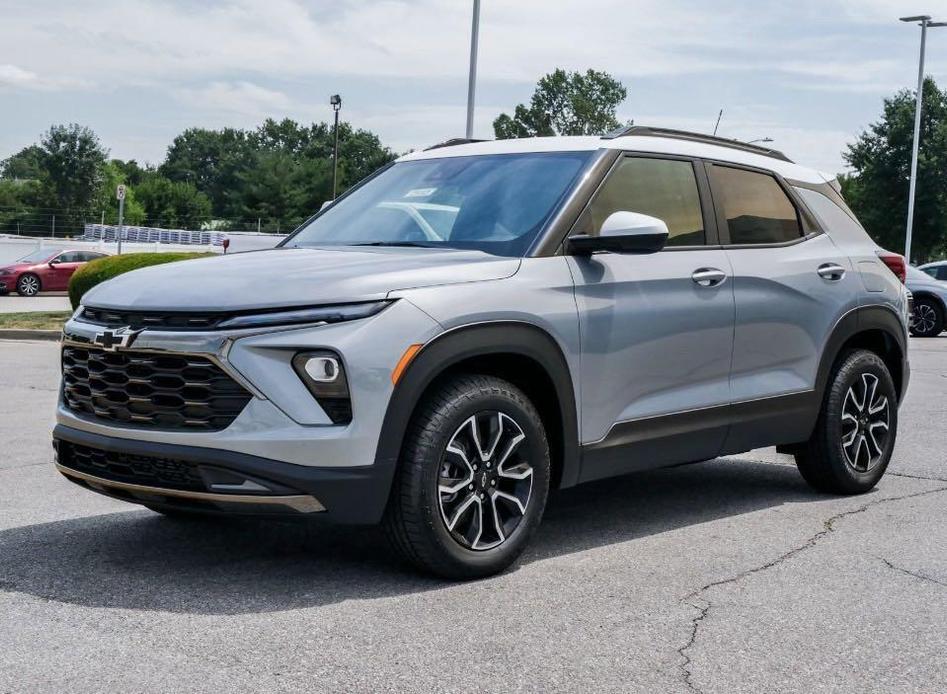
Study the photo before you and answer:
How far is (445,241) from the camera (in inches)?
215

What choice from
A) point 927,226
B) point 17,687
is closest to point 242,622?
point 17,687

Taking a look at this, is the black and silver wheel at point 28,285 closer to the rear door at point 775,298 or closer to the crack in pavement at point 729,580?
the rear door at point 775,298

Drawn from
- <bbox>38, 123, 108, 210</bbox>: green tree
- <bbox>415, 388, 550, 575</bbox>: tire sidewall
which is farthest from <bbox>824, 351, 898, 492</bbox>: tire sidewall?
<bbox>38, 123, 108, 210</bbox>: green tree

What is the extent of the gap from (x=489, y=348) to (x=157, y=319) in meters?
1.24

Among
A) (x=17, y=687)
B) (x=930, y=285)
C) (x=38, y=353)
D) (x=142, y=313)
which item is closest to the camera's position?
(x=17, y=687)

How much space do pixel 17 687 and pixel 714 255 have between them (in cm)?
370

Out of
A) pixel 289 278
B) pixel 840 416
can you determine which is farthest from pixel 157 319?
pixel 840 416

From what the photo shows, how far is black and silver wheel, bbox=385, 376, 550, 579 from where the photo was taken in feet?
15.4

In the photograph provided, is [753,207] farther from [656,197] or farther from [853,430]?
[853,430]

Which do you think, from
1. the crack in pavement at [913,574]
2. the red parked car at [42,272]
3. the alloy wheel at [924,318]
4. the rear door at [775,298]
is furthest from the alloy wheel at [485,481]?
the red parked car at [42,272]

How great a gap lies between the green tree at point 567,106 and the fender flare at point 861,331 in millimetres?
106409

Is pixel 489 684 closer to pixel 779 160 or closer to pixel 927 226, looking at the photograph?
pixel 779 160

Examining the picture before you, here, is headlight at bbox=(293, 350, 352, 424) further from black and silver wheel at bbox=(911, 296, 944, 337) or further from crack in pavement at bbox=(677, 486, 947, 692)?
black and silver wheel at bbox=(911, 296, 944, 337)

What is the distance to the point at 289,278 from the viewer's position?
470cm
